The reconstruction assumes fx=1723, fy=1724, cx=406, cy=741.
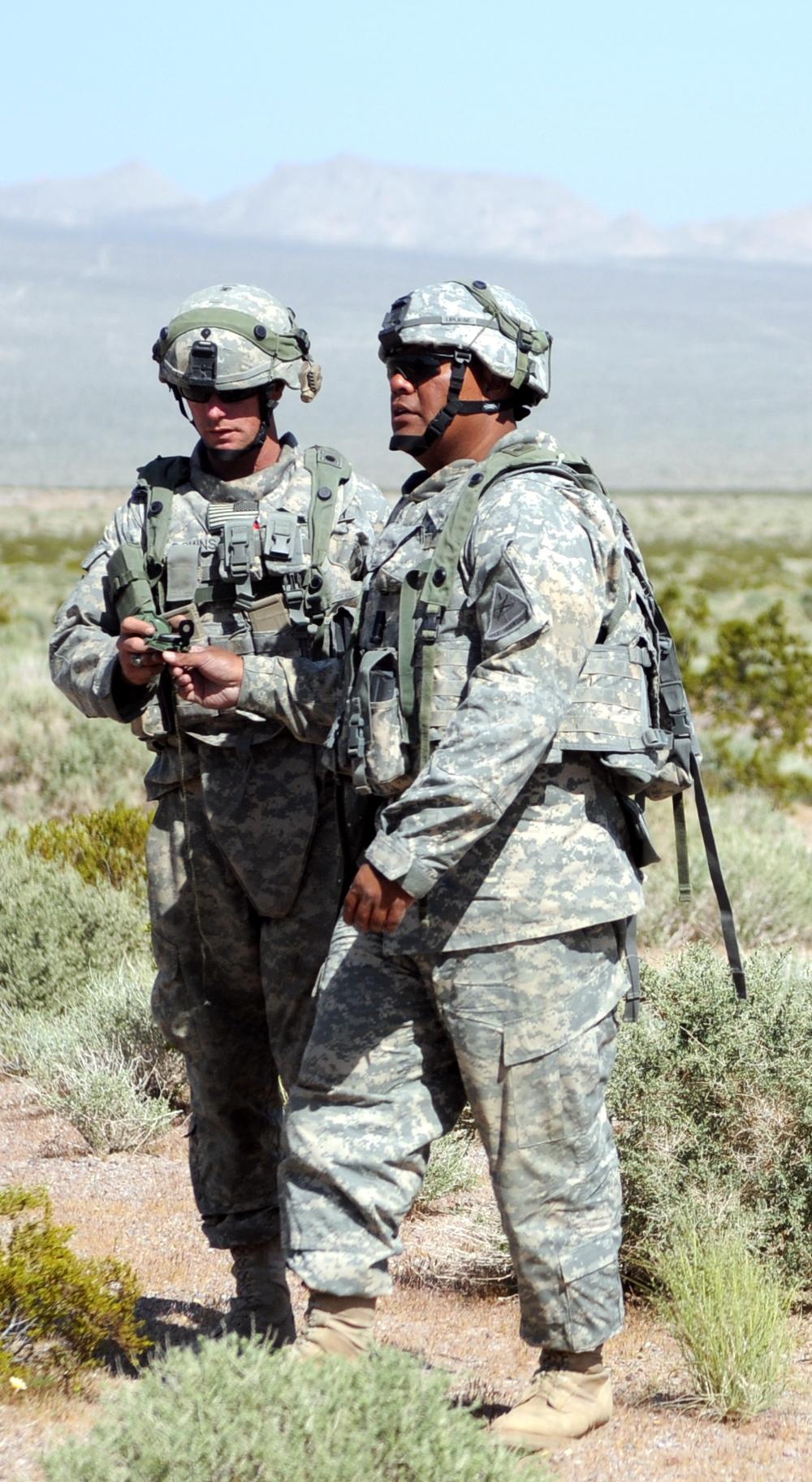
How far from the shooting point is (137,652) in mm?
3758

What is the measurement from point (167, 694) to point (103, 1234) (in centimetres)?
204

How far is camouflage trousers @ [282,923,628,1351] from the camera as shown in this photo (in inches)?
127

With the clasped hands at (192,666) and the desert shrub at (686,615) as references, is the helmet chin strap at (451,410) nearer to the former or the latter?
the clasped hands at (192,666)

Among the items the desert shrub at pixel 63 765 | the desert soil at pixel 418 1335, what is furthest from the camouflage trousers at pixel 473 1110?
the desert shrub at pixel 63 765

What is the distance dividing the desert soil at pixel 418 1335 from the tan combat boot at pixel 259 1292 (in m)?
0.28

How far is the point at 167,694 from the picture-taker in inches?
153

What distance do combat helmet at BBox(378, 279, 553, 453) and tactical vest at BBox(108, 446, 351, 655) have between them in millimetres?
485

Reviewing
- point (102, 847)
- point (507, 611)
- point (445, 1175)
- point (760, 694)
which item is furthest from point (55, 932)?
point (760, 694)

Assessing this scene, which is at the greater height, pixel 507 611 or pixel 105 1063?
pixel 507 611

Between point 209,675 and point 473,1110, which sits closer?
point 473,1110

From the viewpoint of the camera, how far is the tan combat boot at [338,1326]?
322 centimetres

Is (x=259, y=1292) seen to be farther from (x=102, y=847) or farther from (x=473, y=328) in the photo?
(x=102, y=847)

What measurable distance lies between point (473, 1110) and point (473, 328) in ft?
5.09

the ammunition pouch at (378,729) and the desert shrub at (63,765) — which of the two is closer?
the ammunition pouch at (378,729)
